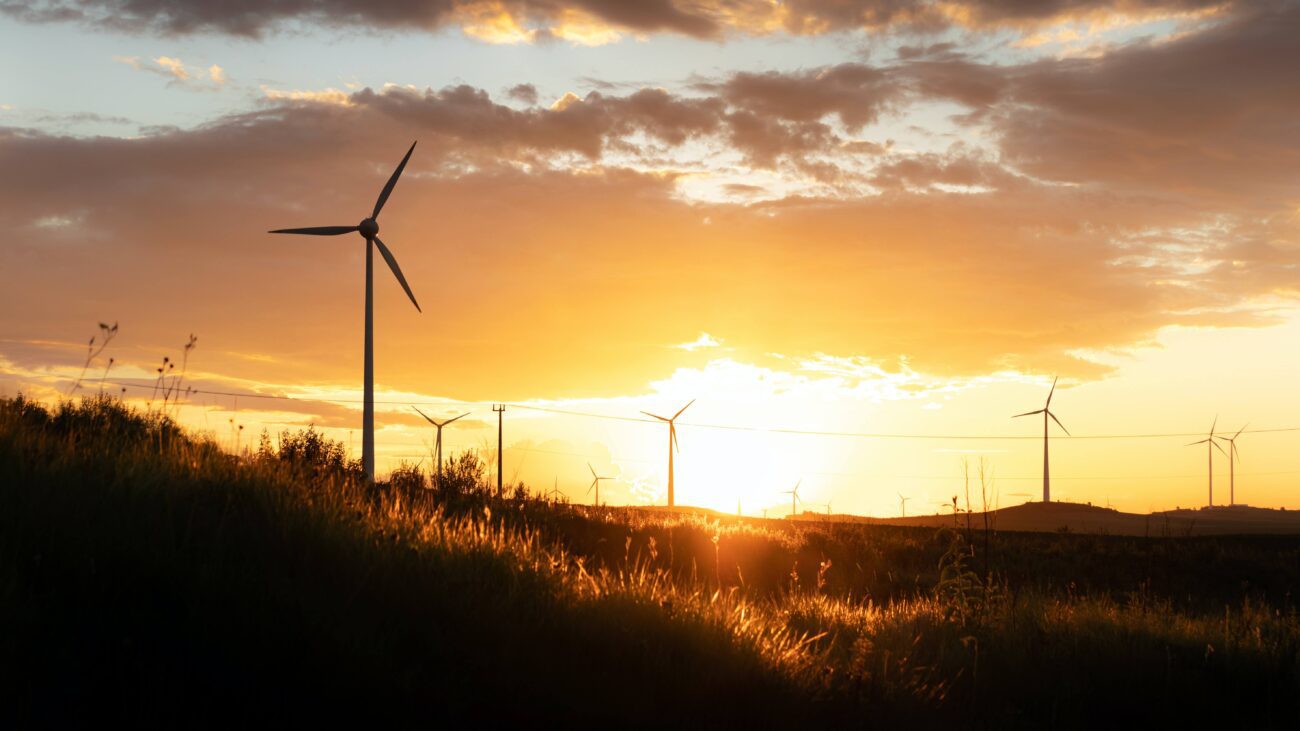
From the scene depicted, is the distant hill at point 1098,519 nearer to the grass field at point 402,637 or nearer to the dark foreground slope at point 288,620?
the grass field at point 402,637

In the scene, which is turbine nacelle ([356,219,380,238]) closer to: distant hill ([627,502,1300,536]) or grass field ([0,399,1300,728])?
grass field ([0,399,1300,728])

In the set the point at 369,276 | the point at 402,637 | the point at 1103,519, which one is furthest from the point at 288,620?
the point at 1103,519

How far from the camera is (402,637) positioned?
10.7 metres

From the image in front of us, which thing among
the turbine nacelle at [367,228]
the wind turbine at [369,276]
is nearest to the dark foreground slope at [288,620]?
the wind turbine at [369,276]

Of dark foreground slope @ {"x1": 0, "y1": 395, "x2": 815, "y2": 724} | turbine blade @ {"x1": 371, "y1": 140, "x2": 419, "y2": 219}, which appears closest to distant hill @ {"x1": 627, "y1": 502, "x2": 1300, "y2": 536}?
turbine blade @ {"x1": 371, "y1": 140, "x2": 419, "y2": 219}

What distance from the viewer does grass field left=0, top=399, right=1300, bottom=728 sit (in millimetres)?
9227

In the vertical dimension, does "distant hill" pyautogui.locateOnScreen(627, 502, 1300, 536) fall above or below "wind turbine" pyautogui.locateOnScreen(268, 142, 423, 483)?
below

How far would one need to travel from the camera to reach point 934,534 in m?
62.0

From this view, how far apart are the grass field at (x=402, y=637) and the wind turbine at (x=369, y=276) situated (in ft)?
69.9

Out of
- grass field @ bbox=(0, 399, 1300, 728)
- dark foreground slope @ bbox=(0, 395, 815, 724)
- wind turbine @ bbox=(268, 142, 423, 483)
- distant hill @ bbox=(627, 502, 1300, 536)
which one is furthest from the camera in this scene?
distant hill @ bbox=(627, 502, 1300, 536)

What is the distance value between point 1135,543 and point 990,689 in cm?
4996

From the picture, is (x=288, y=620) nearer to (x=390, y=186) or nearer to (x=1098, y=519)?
(x=390, y=186)

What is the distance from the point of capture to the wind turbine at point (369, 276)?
1629 inches

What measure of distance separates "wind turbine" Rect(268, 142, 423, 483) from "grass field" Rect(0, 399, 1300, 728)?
69.9ft
